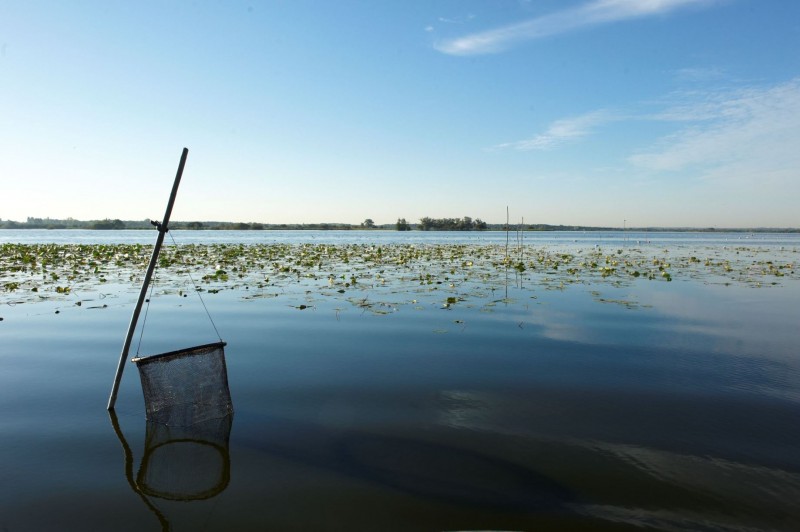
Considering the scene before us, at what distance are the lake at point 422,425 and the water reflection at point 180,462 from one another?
0.02m

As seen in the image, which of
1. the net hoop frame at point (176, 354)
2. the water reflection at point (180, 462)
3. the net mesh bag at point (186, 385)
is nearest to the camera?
the water reflection at point (180, 462)

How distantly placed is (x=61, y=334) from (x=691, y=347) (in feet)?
38.4

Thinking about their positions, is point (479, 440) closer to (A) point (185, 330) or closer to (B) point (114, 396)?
(B) point (114, 396)

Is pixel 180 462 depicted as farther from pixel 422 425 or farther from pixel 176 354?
pixel 422 425

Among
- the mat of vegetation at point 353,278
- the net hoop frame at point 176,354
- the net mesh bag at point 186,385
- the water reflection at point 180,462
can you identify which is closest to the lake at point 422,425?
the water reflection at point 180,462

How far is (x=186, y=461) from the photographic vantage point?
453cm

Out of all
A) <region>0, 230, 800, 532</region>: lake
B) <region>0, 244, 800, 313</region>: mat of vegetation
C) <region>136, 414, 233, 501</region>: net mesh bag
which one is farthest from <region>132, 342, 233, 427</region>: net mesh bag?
<region>0, 244, 800, 313</region>: mat of vegetation

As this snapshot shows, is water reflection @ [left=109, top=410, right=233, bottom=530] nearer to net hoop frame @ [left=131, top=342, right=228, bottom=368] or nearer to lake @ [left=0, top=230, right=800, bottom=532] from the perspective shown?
lake @ [left=0, top=230, right=800, bottom=532]

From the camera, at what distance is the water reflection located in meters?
3.99

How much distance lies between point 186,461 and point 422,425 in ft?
7.67

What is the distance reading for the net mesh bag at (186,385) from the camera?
492 centimetres

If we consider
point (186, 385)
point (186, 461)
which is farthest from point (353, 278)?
point (186, 461)

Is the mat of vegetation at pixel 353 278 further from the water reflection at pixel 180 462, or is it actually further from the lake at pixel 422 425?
the water reflection at pixel 180 462

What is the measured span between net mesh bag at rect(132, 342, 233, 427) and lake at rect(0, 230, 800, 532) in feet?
0.77
